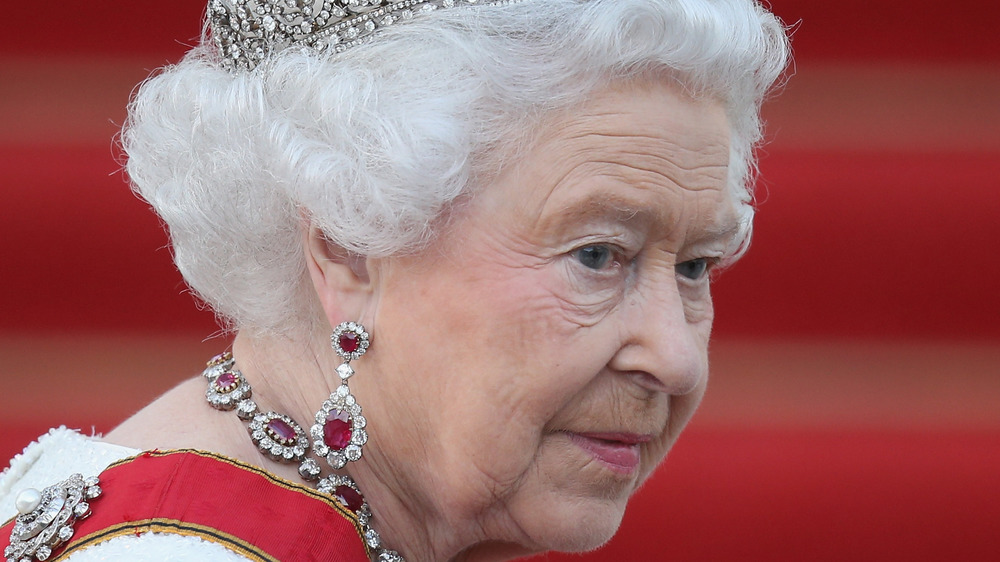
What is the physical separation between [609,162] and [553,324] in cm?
21

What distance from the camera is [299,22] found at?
4.35 feet

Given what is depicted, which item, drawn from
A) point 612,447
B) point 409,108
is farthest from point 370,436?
point 409,108

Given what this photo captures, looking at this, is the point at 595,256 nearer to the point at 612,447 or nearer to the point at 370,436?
the point at 612,447

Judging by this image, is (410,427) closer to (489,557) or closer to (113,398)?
(489,557)

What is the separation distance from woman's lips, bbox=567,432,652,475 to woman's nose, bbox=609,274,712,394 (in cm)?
9

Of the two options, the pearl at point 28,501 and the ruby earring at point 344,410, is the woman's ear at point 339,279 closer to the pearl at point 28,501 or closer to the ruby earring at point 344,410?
the ruby earring at point 344,410

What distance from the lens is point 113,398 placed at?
280 cm

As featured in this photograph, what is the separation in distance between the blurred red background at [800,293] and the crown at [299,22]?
4.97 ft

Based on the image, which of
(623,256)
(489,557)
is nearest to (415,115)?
(623,256)

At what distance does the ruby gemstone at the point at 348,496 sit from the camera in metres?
1.33

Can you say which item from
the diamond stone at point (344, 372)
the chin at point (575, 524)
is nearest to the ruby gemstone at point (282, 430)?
the diamond stone at point (344, 372)

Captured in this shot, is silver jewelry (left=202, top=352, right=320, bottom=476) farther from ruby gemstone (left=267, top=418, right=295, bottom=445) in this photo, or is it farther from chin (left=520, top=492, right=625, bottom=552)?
chin (left=520, top=492, right=625, bottom=552)

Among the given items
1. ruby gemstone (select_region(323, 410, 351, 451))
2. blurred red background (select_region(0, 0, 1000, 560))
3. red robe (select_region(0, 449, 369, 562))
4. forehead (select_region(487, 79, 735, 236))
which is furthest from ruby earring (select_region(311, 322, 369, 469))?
blurred red background (select_region(0, 0, 1000, 560))

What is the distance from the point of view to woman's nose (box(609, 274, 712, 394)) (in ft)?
4.26
